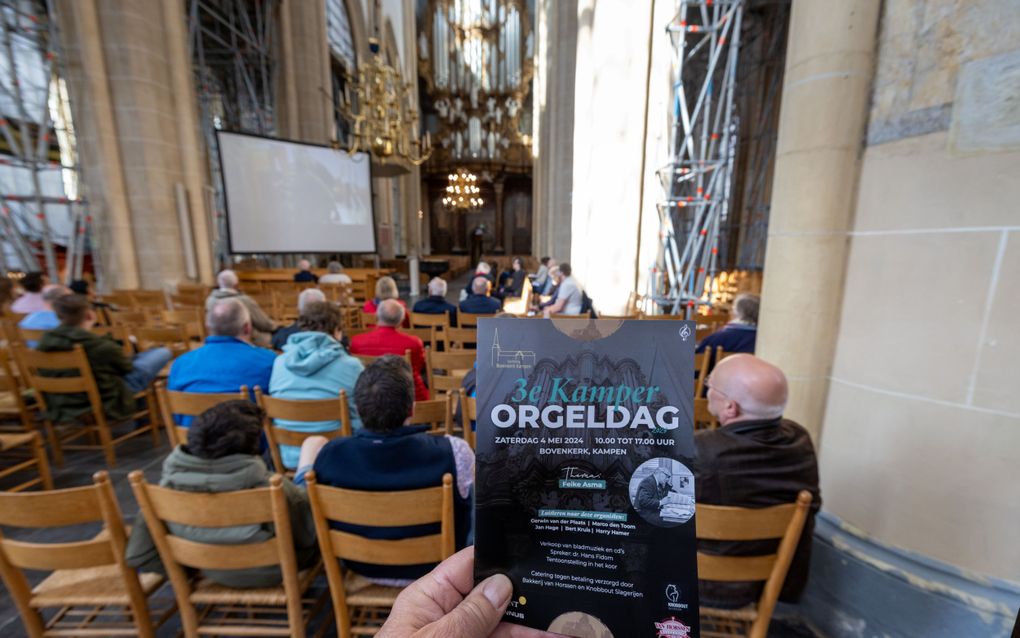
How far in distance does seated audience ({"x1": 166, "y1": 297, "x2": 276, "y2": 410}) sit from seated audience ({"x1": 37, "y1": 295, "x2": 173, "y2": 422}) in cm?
93

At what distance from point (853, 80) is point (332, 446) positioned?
84.9 inches

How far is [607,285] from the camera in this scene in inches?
234

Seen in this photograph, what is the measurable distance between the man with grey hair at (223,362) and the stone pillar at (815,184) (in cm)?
247

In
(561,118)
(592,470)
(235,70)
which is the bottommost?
(592,470)

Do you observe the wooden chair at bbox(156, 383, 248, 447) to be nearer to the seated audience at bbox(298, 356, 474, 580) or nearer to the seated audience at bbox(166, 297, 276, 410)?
the seated audience at bbox(166, 297, 276, 410)

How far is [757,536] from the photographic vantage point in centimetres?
105

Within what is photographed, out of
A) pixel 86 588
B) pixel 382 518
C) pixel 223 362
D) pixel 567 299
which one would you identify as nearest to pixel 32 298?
pixel 223 362

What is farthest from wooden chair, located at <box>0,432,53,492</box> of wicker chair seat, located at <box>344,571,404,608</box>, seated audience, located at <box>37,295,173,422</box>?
wicker chair seat, located at <box>344,571,404,608</box>

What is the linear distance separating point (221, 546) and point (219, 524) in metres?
0.11

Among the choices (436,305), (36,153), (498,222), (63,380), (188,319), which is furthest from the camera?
(498,222)

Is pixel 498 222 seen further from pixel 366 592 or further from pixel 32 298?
pixel 366 592

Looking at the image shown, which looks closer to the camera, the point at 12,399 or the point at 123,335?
the point at 12,399

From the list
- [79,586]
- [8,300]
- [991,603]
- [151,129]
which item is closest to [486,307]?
[79,586]

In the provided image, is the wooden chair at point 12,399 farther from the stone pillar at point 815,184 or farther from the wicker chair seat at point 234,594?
the stone pillar at point 815,184
